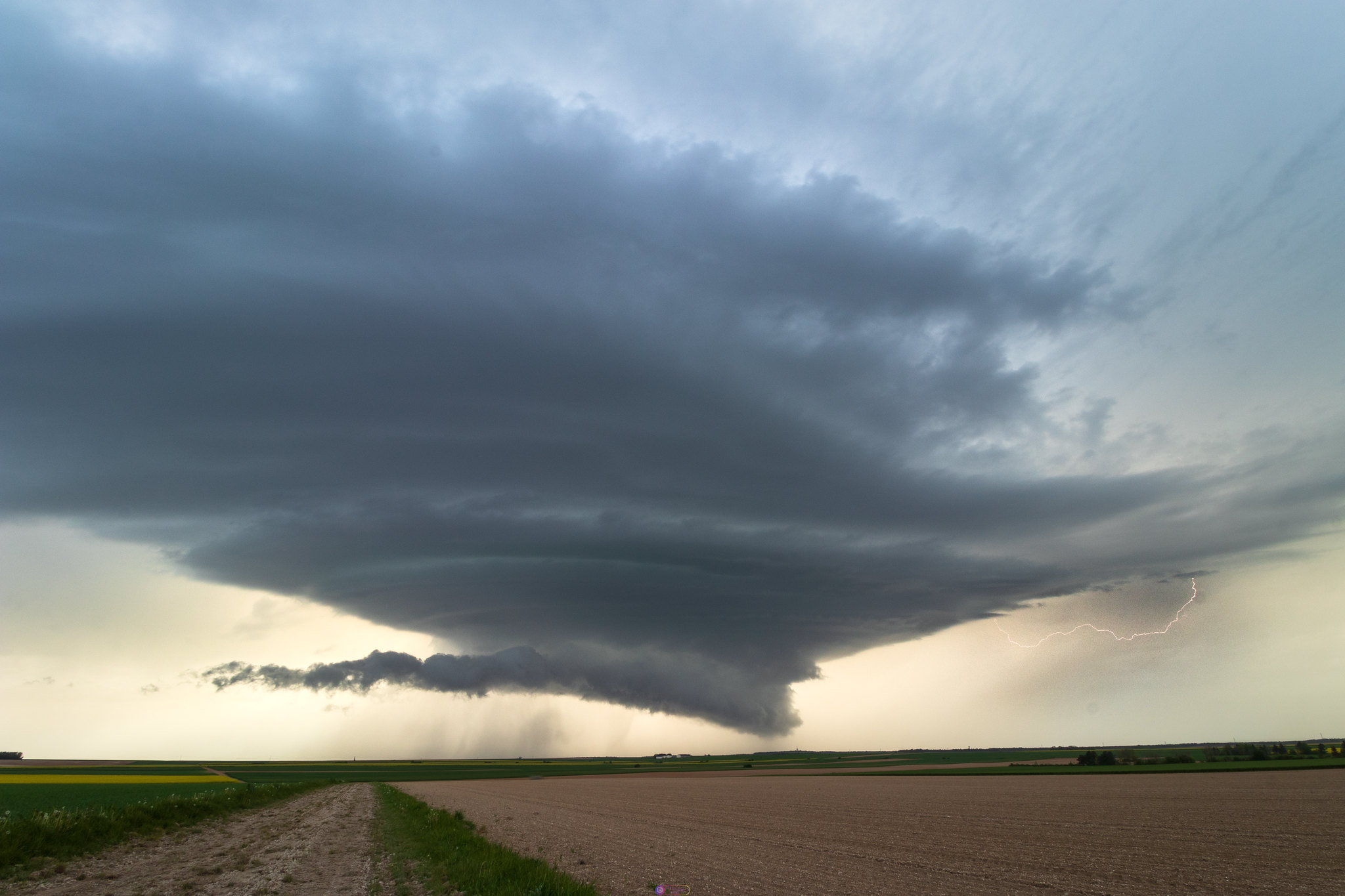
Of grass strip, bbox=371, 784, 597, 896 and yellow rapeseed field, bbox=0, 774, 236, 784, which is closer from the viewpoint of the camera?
grass strip, bbox=371, 784, 597, 896

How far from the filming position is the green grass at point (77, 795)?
4869 cm

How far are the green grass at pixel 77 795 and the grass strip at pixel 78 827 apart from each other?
8.56 ft

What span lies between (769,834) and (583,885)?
22586 mm

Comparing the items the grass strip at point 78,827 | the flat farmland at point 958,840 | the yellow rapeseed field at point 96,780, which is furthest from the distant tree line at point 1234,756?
the yellow rapeseed field at point 96,780

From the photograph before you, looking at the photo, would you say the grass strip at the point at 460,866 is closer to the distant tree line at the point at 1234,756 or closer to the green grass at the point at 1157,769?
the green grass at the point at 1157,769

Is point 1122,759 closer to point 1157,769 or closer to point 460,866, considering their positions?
point 1157,769

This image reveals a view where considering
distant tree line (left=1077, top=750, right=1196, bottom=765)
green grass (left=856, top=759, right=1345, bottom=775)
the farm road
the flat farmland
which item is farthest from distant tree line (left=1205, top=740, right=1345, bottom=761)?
the farm road

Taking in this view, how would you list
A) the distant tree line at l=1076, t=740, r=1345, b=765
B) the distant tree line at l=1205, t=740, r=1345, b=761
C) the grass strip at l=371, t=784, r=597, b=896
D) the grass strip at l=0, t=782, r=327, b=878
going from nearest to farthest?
1. the grass strip at l=371, t=784, r=597, b=896
2. the grass strip at l=0, t=782, r=327, b=878
3. the distant tree line at l=1076, t=740, r=1345, b=765
4. the distant tree line at l=1205, t=740, r=1345, b=761

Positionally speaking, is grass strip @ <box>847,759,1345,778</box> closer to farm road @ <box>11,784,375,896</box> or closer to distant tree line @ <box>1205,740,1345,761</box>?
distant tree line @ <box>1205,740,1345,761</box>

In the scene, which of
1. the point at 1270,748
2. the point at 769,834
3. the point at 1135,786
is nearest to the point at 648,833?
the point at 769,834

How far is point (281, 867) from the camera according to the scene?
87.0ft

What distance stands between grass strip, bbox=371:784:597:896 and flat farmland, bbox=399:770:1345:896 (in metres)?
2.42

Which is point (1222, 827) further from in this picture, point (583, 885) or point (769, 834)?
point (583, 885)

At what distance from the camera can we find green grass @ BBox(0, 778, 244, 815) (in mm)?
48688
